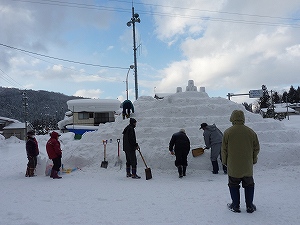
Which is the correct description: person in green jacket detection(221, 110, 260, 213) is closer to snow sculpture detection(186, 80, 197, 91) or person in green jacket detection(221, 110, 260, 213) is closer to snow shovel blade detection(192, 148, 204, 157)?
snow shovel blade detection(192, 148, 204, 157)

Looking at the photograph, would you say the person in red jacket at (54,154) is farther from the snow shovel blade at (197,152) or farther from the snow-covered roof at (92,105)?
the snow-covered roof at (92,105)

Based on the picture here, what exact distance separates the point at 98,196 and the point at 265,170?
576cm

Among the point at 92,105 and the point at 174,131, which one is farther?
the point at 92,105

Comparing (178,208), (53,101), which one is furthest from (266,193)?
(53,101)

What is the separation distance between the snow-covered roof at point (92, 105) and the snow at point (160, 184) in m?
22.0

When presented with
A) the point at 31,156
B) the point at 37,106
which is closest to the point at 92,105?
the point at 31,156

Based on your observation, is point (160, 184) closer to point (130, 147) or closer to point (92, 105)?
point (130, 147)

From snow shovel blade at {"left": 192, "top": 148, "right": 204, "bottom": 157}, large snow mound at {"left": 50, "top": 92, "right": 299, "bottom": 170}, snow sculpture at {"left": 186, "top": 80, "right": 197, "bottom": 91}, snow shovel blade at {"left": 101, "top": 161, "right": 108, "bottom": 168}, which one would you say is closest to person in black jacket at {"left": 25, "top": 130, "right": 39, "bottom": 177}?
large snow mound at {"left": 50, "top": 92, "right": 299, "bottom": 170}

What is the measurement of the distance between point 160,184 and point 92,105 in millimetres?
28362

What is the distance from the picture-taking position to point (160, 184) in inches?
276

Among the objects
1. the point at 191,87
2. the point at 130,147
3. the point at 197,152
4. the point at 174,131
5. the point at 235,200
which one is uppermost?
the point at 191,87

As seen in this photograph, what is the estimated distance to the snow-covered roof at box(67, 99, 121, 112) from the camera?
1326 inches

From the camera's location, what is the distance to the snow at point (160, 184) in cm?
424

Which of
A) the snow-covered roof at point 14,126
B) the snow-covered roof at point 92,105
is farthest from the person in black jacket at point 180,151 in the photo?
the snow-covered roof at point 14,126
